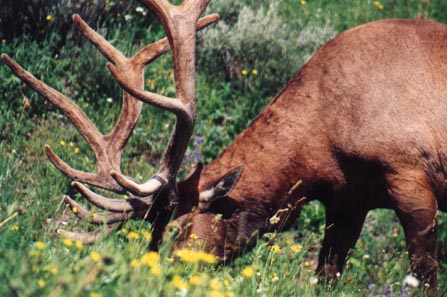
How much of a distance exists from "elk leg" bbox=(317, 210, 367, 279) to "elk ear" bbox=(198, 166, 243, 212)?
0.95 meters

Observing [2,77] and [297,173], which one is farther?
[2,77]

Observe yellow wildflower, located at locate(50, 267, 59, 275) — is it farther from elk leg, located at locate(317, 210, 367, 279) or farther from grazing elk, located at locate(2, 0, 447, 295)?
elk leg, located at locate(317, 210, 367, 279)

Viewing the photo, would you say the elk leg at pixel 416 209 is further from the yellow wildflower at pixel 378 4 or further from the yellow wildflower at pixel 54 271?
the yellow wildflower at pixel 378 4

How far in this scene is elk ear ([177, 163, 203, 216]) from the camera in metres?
5.82

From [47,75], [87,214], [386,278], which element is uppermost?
[47,75]

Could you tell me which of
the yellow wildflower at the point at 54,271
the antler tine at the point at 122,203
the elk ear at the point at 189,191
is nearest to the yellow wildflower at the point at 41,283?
the yellow wildflower at the point at 54,271

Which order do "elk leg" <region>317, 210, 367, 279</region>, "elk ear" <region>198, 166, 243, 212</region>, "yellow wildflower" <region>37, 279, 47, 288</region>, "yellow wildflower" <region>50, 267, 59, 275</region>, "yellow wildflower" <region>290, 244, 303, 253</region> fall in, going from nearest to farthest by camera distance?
"yellow wildflower" <region>37, 279, 47, 288</region>, "yellow wildflower" <region>50, 267, 59, 275</region>, "yellow wildflower" <region>290, 244, 303, 253</region>, "elk ear" <region>198, 166, 243, 212</region>, "elk leg" <region>317, 210, 367, 279</region>

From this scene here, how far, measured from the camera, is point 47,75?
27.0ft

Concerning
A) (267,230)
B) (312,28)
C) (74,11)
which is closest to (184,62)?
(267,230)

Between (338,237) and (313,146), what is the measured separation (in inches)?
35.9

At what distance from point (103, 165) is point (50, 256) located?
1957 mm

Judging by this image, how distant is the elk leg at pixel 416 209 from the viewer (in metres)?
5.69

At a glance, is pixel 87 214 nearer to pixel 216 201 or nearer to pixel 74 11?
pixel 216 201

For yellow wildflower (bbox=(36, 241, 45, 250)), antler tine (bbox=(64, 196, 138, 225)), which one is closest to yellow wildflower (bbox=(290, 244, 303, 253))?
antler tine (bbox=(64, 196, 138, 225))
